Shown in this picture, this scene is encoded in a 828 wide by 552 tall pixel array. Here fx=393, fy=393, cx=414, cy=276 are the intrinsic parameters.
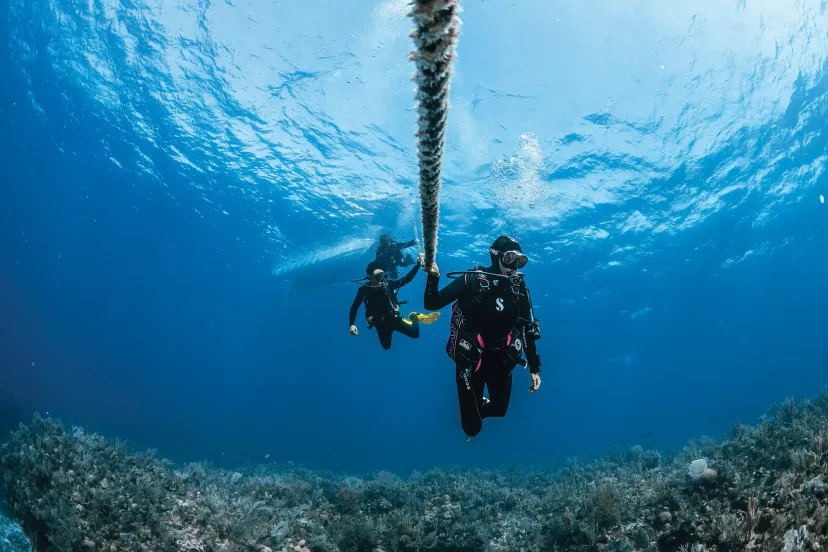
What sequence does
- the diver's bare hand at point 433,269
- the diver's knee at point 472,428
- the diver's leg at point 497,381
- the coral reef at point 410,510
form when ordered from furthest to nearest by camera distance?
the coral reef at point 410,510
the diver's leg at point 497,381
the diver's knee at point 472,428
the diver's bare hand at point 433,269

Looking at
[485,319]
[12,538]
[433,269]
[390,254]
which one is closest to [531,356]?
[485,319]

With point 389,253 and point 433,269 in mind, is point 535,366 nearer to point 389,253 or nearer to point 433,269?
point 433,269

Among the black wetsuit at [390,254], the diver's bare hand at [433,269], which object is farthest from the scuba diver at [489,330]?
the black wetsuit at [390,254]

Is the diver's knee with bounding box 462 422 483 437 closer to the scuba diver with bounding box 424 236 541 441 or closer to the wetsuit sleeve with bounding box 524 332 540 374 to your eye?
the scuba diver with bounding box 424 236 541 441

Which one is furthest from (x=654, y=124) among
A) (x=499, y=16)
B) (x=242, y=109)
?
(x=242, y=109)

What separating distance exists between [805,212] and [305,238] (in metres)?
33.1

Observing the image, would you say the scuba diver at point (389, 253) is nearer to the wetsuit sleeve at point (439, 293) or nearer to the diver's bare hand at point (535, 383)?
the wetsuit sleeve at point (439, 293)

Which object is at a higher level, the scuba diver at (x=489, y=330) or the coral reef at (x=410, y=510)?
the scuba diver at (x=489, y=330)

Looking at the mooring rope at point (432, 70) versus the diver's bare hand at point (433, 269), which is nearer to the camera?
the mooring rope at point (432, 70)

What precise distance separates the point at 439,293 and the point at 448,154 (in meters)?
15.1

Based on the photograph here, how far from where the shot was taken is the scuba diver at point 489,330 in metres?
5.05

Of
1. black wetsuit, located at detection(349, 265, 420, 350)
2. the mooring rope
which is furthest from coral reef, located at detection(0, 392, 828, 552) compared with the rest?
the mooring rope

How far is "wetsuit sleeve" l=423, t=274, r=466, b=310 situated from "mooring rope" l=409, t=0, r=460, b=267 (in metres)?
2.76

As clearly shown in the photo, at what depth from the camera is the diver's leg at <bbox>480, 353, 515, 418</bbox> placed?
17.5ft
